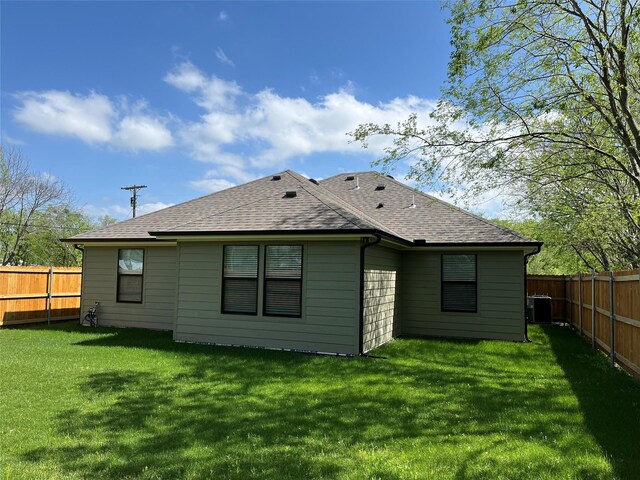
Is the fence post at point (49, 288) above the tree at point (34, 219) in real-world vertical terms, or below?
below

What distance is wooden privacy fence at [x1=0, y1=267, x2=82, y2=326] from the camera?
13.1m

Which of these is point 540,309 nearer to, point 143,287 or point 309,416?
point 309,416

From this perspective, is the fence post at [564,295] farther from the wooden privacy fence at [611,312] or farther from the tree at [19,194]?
the tree at [19,194]

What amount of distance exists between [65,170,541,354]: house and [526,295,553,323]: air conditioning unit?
5081 millimetres

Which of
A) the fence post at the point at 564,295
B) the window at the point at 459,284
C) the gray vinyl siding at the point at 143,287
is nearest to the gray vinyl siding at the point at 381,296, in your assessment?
the window at the point at 459,284

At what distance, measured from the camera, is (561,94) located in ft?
24.5

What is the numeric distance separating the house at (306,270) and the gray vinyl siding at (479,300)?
3 centimetres

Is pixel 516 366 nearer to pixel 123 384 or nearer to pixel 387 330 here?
pixel 387 330

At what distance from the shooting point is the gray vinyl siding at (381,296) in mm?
9250

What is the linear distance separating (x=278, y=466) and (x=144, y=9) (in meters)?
11.1

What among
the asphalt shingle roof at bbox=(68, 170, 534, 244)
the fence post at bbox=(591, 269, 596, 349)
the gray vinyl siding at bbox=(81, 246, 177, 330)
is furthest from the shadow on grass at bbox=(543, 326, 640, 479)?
the gray vinyl siding at bbox=(81, 246, 177, 330)

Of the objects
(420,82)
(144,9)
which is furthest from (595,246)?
(144,9)

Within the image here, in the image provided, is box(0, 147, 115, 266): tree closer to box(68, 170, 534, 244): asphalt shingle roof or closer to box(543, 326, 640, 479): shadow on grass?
box(68, 170, 534, 244): asphalt shingle roof

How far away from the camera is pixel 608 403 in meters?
5.72
